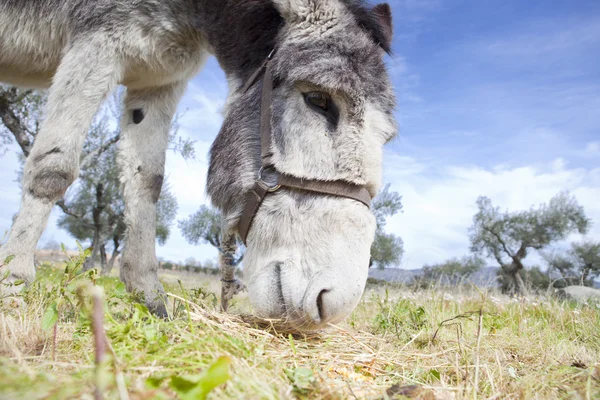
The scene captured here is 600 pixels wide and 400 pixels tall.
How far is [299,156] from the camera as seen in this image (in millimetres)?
2572

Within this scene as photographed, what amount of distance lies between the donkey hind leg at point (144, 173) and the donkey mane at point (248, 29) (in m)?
1.35

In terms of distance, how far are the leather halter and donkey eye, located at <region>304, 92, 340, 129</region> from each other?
0.34 m

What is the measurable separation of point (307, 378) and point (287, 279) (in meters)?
0.95

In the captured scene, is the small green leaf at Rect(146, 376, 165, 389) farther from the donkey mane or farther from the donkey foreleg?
the donkey foreleg

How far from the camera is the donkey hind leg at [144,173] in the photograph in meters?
3.89

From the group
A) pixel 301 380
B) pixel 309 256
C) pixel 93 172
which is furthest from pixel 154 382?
pixel 93 172

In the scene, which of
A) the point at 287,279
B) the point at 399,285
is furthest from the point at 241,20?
the point at 399,285

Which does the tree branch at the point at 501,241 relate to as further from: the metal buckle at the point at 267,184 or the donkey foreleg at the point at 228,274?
the metal buckle at the point at 267,184

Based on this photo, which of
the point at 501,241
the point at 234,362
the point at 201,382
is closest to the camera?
the point at 201,382

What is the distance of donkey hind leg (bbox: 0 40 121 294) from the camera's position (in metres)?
2.98

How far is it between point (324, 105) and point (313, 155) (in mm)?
439

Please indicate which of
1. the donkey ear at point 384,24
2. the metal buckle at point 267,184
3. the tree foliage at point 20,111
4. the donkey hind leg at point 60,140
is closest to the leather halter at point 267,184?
the metal buckle at point 267,184

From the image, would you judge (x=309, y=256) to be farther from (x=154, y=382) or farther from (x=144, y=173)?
(x=144, y=173)

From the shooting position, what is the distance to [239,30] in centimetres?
336
